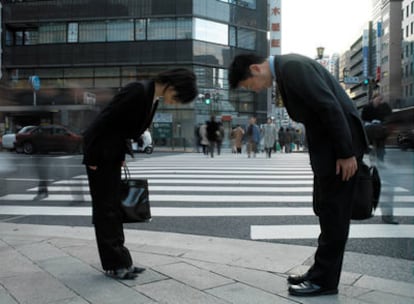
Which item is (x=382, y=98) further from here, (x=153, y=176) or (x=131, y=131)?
(x=153, y=176)

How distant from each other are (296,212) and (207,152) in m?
13.7

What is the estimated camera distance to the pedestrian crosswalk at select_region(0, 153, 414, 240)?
17.0ft

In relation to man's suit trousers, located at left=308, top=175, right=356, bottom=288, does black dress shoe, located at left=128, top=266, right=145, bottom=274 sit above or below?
below

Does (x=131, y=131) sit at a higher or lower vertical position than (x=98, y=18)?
lower

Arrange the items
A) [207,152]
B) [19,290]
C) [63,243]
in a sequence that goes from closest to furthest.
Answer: [19,290] → [63,243] → [207,152]

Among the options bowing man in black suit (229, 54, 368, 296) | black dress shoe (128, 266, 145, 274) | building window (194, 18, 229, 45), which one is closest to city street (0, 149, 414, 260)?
bowing man in black suit (229, 54, 368, 296)

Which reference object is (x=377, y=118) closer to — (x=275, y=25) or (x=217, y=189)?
(x=217, y=189)

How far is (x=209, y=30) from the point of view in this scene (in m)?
32.0

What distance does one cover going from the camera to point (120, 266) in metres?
3.16

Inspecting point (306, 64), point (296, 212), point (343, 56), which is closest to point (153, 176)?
point (296, 212)

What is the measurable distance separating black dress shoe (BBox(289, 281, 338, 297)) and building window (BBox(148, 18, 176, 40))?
100 feet

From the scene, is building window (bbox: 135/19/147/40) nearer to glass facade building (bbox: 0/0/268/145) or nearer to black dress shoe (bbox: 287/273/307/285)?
glass facade building (bbox: 0/0/268/145)

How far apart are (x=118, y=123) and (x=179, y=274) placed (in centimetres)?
122

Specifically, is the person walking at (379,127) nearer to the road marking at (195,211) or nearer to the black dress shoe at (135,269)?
the road marking at (195,211)
